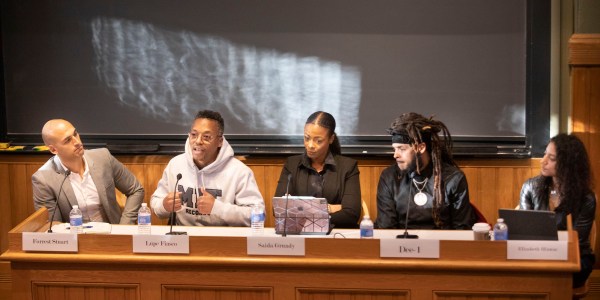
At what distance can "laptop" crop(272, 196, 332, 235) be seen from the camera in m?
3.94

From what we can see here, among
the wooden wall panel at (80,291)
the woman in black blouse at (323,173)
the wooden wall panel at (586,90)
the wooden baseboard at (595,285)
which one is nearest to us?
the wooden wall panel at (80,291)

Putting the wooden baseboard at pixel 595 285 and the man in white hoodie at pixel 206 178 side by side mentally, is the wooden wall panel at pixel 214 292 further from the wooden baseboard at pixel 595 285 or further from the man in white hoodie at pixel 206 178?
the wooden baseboard at pixel 595 285

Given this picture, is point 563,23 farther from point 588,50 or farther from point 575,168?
point 575,168

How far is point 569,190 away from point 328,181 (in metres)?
1.41

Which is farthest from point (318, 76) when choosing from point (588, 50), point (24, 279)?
point (24, 279)

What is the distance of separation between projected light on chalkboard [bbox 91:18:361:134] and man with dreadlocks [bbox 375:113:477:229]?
1.03 meters

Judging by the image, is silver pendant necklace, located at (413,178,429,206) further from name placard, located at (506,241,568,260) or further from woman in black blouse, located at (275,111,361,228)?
name placard, located at (506,241,568,260)

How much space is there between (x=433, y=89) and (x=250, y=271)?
7.60 ft

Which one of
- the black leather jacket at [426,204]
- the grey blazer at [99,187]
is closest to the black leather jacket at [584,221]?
the black leather jacket at [426,204]

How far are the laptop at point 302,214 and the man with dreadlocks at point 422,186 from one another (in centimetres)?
73

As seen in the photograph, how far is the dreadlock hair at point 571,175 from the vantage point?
4.34 metres

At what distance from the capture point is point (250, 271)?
12.5 feet

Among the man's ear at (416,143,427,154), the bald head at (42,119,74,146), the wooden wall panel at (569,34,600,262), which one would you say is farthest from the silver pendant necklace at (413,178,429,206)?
the bald head at (42,119,74,146)

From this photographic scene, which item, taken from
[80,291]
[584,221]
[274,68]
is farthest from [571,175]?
[80,291]
